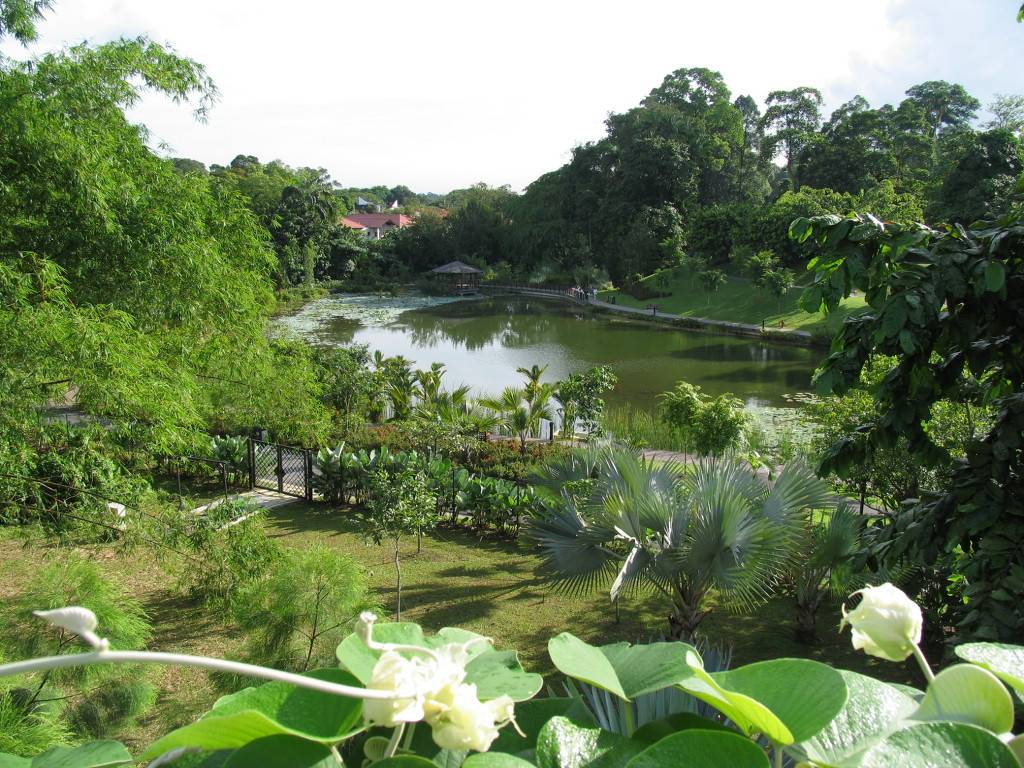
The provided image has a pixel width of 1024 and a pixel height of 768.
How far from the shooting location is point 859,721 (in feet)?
2.68

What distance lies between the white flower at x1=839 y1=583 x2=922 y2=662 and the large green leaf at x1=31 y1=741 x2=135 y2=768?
0.79 metres

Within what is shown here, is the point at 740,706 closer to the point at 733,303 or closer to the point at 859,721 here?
the point at 859,721

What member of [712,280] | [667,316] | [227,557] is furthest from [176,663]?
[712,280]

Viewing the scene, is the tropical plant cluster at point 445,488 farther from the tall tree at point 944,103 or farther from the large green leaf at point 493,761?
the tall tree at point 944,103

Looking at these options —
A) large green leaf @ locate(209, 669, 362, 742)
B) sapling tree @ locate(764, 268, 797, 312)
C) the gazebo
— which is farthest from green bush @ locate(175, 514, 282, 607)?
the gazebo

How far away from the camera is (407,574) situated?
7.64 metres

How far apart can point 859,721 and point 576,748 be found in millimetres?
308

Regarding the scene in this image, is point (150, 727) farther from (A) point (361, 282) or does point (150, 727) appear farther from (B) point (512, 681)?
(A) point (361, 282)

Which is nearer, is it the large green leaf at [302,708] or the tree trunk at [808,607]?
the large green leaf at [302,708]

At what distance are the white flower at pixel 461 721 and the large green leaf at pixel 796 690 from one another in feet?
0.97

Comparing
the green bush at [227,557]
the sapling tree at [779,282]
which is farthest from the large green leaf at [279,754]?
the sapling tree at [779,282]

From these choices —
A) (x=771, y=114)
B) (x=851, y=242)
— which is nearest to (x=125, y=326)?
(x=851, y=242)

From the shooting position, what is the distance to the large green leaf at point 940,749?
656mm

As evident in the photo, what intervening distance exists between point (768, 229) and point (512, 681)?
3480cm
